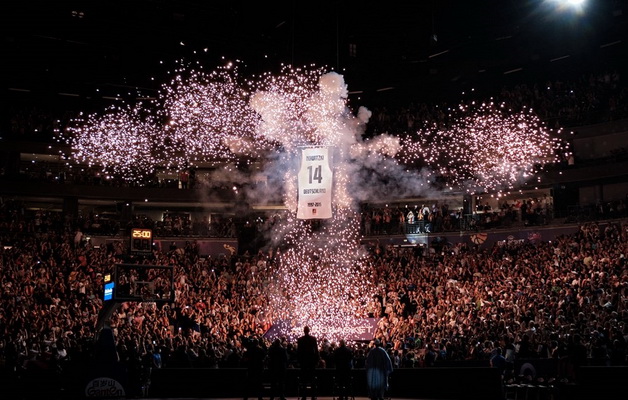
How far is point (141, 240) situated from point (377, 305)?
12.6m

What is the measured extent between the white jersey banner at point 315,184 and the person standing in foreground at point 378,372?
255 inches

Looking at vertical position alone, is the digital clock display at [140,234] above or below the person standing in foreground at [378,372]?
above

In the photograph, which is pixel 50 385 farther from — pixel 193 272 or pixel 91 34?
pixel 91 34

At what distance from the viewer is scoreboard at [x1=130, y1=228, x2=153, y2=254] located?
68.2ft

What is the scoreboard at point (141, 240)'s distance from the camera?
20.8 meters

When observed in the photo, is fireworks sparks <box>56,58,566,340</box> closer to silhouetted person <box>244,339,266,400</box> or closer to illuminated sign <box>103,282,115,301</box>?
silhouetted person <box>244,339,266,400</box>

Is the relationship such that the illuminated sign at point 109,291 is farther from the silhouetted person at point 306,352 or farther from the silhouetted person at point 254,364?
the silhouetted person at point 306,352

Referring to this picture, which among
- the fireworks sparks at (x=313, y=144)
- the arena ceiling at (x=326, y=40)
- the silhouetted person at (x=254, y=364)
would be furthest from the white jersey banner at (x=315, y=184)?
the arena ceiling at (x=326, y=40)

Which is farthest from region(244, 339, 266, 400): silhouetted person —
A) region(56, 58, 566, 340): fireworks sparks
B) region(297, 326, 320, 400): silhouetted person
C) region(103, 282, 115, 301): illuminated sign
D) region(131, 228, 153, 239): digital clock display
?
region(56, 58, 566, 340): fireworks sparks

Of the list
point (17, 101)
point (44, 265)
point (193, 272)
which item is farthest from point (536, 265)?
point (17, 101)

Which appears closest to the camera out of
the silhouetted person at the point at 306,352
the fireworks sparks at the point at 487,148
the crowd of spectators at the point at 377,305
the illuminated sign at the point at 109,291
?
the silhouetted person at the point at 306,352

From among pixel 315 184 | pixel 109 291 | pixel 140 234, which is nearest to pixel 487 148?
pixel 315 184

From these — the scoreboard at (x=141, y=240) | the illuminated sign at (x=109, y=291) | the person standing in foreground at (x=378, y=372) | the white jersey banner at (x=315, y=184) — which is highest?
the white jersey banner at (x=315, y=184)

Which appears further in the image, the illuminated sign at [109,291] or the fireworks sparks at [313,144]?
the fireworks sparks at [313,144]
